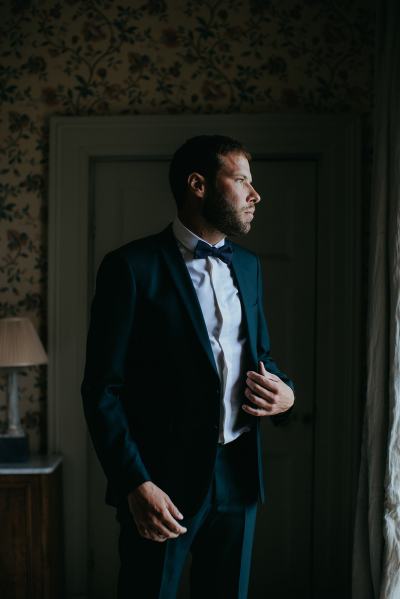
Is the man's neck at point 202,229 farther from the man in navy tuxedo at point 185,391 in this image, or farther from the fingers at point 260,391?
Result: the fingers at point 260,391

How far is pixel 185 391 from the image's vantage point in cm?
141

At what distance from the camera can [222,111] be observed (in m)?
2.38

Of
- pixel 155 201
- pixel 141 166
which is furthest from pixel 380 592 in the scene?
pixel 141 166

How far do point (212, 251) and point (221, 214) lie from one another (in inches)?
3.9

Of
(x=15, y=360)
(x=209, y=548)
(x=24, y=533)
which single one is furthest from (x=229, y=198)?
(x=24, y=533)

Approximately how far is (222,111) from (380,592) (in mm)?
1834

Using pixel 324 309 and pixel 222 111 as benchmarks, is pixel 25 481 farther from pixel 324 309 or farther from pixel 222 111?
pixel 222 111

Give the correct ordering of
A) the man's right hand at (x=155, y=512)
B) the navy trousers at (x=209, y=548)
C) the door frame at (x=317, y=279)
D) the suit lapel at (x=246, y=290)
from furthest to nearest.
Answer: the door frame at (x=317, y=279) → the suit lapel at (x=246, y=290) → the navy trousers at (x=209, y=548) → the man's right hand at (x=155, y=512)

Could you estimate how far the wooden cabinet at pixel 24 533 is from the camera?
84.8 inches

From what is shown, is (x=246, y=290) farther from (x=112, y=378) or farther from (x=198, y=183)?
(x=112, y=378)

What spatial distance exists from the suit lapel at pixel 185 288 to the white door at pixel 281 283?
0.97 meters

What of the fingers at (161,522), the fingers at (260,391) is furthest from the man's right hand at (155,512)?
the fingers at (260,391)

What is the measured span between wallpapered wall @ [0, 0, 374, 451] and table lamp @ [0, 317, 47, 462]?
0.17 metres

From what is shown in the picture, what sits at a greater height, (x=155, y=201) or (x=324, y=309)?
(x=155, y=201)
